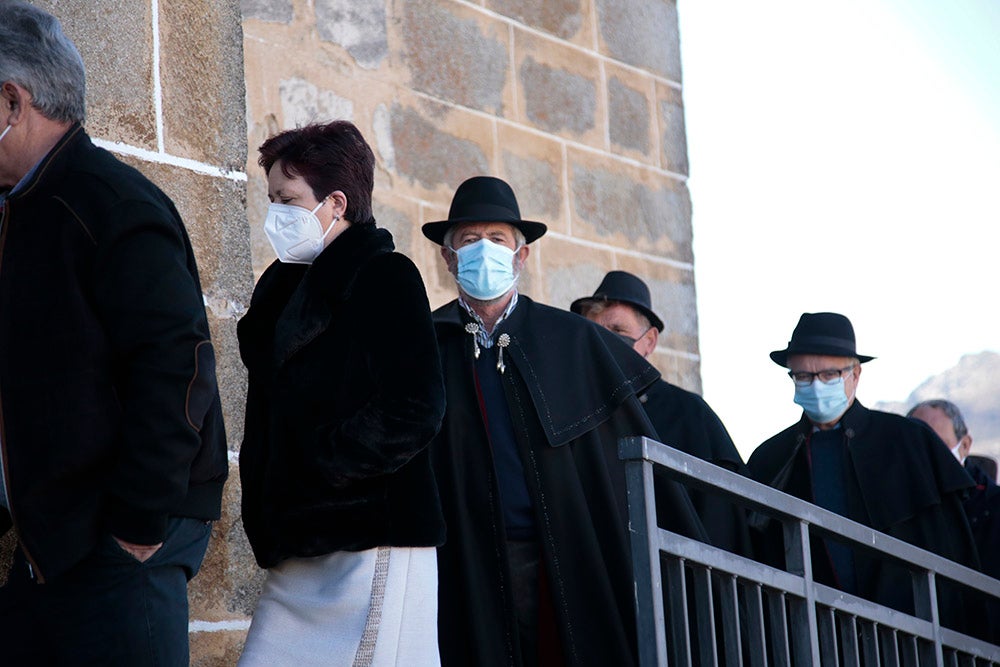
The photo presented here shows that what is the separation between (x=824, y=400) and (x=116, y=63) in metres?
3.29

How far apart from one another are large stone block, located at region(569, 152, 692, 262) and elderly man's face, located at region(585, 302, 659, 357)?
3.22 feet

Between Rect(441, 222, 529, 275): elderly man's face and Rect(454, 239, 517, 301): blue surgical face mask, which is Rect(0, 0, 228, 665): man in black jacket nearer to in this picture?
Rect(454, 239, 517, 301): blue surgical face mask

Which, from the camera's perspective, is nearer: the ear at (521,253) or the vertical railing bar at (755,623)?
the vertical railing bar at (755,623)

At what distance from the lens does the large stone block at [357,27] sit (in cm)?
604

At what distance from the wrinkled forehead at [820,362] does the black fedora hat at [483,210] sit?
→ 156 centimetres

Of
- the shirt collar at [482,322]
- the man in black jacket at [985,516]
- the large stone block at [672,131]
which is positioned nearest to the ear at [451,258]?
the shirt collar at [482,322]

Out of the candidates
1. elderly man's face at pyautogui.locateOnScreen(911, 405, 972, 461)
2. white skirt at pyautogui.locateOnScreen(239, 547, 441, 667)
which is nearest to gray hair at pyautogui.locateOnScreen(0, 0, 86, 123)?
white skirt at pyautogui.locateOnScreen(239, 547, 441, 667)

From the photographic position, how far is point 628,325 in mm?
6238

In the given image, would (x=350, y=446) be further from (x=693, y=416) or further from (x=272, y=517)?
(x=693, y=416)

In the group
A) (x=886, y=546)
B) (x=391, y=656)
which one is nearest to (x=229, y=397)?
(x=391, y=656)

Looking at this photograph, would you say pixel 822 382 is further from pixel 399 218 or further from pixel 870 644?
pixel 399 218

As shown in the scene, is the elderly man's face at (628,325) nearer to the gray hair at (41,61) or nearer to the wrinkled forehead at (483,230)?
the wrinkled forehead at (483,230)

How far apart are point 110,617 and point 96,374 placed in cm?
45

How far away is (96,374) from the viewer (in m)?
2.83
